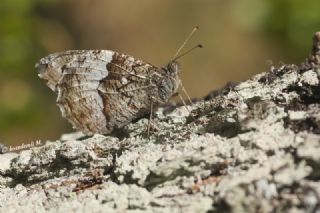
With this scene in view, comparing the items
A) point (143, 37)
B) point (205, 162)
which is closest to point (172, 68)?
point (205, 162)

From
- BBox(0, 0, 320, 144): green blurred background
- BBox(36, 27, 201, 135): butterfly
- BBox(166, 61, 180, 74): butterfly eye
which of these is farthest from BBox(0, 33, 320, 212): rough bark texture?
BBox(0, 0, 320, 144): green blurred background

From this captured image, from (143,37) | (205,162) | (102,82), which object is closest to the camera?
(205,162)

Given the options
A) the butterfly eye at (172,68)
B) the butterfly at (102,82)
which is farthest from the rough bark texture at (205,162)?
→ the butterfly eye at (172,68)

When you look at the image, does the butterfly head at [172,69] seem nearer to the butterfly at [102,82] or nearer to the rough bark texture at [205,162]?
the butterfly at [102,82]

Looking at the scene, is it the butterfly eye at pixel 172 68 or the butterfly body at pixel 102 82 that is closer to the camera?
the butterfly body at pixel 102 82

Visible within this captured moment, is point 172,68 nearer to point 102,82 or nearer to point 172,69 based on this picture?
point 172,69

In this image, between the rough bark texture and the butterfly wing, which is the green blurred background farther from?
the rough bark texture
